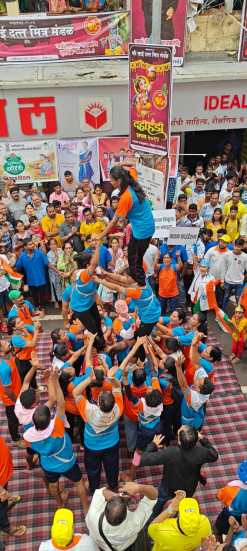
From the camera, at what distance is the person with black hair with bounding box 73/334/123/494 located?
3.84m

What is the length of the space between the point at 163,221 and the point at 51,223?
220cm

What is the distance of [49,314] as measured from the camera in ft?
26.9

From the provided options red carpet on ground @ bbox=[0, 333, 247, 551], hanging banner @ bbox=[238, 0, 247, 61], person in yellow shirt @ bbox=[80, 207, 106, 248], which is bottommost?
red carpet on ground @ bbox=[0, 333, 247, 551]

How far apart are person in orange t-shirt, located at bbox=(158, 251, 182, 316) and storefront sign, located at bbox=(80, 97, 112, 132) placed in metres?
4.09

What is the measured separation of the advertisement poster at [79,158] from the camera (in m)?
9.91

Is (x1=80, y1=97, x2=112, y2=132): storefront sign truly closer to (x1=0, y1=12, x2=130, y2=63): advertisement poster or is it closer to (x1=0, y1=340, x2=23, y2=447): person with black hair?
(x1=0, y1=12, x2=130, y2=63): advertisement poster

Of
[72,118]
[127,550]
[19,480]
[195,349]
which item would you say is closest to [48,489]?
[19,480]

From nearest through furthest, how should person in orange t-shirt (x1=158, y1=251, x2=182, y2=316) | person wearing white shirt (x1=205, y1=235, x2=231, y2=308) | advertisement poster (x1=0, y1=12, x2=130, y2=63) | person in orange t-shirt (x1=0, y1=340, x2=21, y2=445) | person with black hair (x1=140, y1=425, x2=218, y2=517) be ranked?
1. person with black hair (x1=140, y1=425, x2=218, y2=517)
2. person in orange t-shirt (x1=0, y1=340, x2=21, y2=445)
3. person in orange t-shirt (x1=158, y1=251, x2=182, y2=316)
4. person wearing white shirt (x1=205, y1=235, x2=231, y2=308)
5. advertisement poster (x1=0, y1=12, x2=130, y2=63)

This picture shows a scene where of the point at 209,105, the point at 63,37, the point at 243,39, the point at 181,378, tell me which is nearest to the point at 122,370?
the point at 181,378

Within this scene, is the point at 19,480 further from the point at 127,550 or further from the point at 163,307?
the point at 163,307

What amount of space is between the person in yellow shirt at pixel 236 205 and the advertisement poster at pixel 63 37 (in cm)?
432

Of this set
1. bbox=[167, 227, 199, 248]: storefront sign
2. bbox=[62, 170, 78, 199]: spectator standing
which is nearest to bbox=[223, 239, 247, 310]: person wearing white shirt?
bbox=[167, 227, 199, 248]: storefront sign

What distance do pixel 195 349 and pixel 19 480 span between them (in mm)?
2398

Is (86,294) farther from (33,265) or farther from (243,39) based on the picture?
(243,39)
